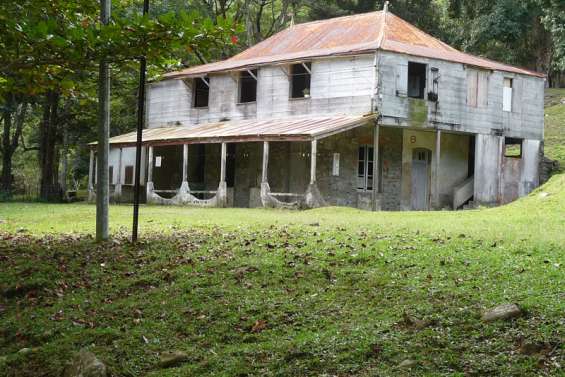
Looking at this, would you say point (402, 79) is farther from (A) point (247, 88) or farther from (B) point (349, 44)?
(A) point (247, 88)

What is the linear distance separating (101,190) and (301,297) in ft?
17.9

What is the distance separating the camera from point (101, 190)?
→ 14.0 meters

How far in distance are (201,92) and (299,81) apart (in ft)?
18.6

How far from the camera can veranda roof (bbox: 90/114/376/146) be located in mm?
25609

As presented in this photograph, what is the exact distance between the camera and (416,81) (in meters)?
30.3

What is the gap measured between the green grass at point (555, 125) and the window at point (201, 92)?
1614cm

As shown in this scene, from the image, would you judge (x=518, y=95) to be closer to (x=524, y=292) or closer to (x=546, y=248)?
(x=546, y=248)

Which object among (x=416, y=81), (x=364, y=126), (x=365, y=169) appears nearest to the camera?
(x=364, y=126)

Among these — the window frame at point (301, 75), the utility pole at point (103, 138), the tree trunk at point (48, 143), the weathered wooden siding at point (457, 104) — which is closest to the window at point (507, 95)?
the weathered wooden siding at point (457, 104)

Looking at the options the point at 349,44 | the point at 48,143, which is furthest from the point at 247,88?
the point at 48,143

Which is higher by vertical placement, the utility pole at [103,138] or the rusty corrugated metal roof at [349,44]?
the rusty corrugated metal roof at [349,44]

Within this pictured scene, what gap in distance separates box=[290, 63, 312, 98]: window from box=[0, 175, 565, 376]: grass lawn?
52.6ft

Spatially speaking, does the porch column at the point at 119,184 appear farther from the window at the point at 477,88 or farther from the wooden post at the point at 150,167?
the window at the point at 477,88

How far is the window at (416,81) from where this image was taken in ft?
96.9
